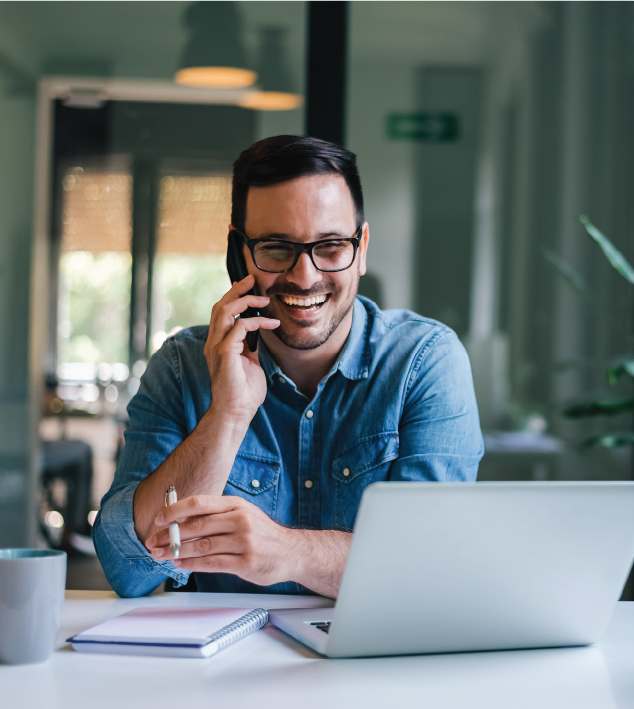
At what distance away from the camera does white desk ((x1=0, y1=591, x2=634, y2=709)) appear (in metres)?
0.72

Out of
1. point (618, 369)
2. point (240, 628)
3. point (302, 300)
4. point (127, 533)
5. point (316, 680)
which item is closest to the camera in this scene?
point (316, 680)

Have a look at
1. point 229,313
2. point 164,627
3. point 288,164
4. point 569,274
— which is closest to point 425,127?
point 569,274

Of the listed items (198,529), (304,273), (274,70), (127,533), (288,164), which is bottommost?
(127,533)

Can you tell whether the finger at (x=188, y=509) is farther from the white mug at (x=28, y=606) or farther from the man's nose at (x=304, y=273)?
the man's nose at (x=304, y=273)

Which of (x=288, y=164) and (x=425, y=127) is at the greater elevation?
(x=425, y=127)

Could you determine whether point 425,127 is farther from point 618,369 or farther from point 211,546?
point 211,546

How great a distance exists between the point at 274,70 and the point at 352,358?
149 cm

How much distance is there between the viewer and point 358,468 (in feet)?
4.81

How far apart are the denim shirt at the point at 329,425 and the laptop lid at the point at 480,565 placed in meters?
0.52

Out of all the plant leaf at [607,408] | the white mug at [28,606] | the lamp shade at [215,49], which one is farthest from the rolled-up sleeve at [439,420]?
the lamp shade at [215,49]

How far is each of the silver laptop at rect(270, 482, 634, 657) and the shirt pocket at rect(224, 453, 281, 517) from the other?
60 centimetres

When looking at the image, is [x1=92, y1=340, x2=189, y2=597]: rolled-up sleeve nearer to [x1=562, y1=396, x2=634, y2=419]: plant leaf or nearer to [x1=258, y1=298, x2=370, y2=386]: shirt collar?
[x1=258, y1=298, x2=370, y2=386]: shirt collar

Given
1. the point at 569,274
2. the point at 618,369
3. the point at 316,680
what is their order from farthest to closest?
1. the point at 569,274
2. the point at 618,369
3. the point at 316,680

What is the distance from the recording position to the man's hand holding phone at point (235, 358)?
139 cm
